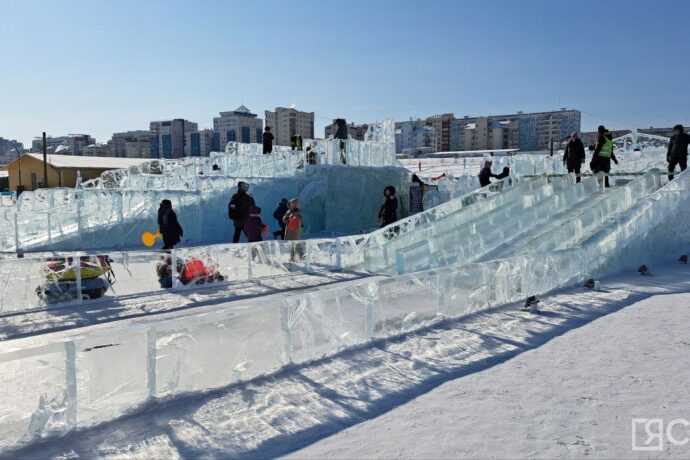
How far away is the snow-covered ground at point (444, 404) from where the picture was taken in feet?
11.2

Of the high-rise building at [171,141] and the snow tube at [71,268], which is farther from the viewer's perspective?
the high-rise building at [171,141]

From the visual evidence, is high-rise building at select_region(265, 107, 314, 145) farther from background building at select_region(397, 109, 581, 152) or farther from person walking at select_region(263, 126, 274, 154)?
person walking at select_region(263, 126, 274, 154)

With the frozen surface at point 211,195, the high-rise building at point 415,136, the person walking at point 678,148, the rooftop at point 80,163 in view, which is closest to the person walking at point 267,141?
the frozen surface at point 211,195

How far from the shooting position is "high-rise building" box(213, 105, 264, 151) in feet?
315

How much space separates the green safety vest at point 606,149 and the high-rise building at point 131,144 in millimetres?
108138

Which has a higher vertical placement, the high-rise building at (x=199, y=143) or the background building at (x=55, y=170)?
the high-rise building at (x=199, y=143)

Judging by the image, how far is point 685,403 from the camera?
12.9 feet

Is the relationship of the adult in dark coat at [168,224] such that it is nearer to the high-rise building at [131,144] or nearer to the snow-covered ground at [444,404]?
the snow-covered ground at [444,404]

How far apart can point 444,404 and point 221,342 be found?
1.83 metres

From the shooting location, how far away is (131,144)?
116750mm

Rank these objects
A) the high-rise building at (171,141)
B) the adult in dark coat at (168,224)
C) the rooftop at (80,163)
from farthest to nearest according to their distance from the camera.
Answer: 1. the high-rise building at (171,141)
2. the rooftop at (80,163)
3. the adult in dark coat at (168,224)

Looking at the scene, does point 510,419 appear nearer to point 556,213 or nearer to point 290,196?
point 556,213

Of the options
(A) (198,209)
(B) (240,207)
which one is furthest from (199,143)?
(B) (240,207)

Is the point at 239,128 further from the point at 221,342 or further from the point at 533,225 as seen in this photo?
the point at 221,342
